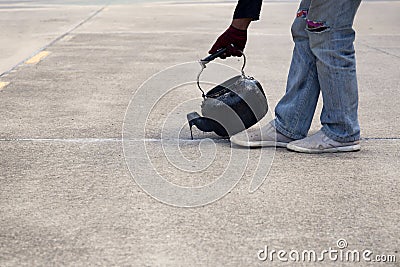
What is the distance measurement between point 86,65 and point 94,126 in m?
2.89

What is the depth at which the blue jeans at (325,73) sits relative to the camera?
15.0ft

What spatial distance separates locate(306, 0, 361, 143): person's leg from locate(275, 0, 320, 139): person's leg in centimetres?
13

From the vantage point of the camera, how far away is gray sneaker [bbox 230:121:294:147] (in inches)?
194

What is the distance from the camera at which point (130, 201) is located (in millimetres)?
3951

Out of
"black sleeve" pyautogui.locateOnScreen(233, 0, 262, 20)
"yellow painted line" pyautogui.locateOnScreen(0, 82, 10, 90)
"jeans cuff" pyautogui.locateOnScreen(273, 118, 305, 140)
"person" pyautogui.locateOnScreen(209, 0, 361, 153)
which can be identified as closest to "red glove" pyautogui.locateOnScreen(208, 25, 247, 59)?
"person" pyautogui.locateOnScreen(209, 0, 361, 153)

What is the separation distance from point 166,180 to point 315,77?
3.82ft

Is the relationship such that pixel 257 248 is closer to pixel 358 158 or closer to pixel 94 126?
pixel 358 158

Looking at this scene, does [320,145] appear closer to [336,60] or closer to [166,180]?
[336,60]

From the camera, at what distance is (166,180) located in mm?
4301

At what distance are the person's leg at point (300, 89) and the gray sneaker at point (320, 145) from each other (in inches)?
3.9

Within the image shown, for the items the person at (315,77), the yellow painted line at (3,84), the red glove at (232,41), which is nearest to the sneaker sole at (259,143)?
the person at (315,77)

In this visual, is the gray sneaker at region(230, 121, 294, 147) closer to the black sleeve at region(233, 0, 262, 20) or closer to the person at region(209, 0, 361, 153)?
the person at region(209, 0, 361, 153)

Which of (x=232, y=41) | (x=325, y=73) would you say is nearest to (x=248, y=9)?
(x=232, y=41)

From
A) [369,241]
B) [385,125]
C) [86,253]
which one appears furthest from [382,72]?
[86,253]
